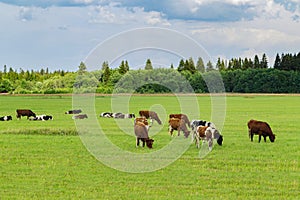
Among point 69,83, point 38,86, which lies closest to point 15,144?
point 69,83

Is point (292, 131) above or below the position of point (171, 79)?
below

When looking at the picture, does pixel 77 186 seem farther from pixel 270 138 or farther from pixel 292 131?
pixel 292 131

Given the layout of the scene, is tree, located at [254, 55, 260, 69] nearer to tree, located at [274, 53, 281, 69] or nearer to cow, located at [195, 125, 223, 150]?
tree, located at [274, 53, 281, 69]

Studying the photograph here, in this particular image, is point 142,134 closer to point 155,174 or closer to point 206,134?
point 206,134

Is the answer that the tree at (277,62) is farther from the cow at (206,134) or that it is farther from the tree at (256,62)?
the cow at (206,134)

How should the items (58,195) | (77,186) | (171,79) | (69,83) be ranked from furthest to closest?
(69,83)
(171,79)
(77,186)
(58,195)

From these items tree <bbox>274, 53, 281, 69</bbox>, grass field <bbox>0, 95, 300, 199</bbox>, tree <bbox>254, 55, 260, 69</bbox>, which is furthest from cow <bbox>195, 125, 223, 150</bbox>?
tree <bbox>254, 55, 260, 69</bbox>

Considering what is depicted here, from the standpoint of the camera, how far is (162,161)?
17.0 metres

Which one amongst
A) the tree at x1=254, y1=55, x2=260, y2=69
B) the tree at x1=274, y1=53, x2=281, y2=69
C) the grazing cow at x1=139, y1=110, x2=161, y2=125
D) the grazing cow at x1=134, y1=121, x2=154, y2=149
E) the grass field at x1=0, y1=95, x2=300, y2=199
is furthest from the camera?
the tree at x1=254, y1=55, x2=260, y2=69

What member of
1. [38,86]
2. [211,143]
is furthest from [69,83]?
[211,143]

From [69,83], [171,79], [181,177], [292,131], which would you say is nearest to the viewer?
[181,177]

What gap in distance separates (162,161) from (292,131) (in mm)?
13195

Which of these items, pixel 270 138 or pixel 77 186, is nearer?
pixel 77 186

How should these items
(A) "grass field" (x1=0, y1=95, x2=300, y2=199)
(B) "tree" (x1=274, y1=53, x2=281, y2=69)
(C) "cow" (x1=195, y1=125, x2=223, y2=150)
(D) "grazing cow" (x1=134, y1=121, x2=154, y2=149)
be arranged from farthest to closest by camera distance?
(B) "tree" (x1=274, y1=53, x2=281, y2=69) → (D) "grazing cow" (x1=134, y1=121, x2=154, y2=149) → (C) "cow" (x1=195, y1=125, x2=223, y2=150) → (A) "grass field" (x1=0, y1=95, x2=300, y2=199)
